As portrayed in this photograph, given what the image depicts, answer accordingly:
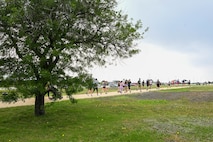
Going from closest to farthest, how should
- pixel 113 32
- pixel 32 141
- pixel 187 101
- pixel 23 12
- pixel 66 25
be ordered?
pixel 32 141 → pixel 23 12 → pixel 66 25 → pixel 113 32 → pixel 187 101

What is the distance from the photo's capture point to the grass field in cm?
1655

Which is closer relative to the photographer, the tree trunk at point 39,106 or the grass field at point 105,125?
the grass field at point 105,125

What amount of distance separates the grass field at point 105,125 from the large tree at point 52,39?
6.03ft

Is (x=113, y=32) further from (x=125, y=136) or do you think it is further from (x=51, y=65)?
(x=125, y=136)

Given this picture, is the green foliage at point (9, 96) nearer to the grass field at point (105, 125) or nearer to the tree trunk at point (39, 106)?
the grass field at point (105, 125)

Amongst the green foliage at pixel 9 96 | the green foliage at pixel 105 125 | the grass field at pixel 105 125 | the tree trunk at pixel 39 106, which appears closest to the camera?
the grass field at pixel 105 125

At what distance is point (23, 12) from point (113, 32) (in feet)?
19.4

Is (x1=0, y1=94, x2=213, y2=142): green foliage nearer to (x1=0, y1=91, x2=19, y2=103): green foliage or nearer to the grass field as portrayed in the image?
the grass field

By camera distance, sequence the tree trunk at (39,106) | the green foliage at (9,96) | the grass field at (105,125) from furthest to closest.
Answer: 1. the tree trunk at (39,106)
2. the green foliage at (9,96)
3. the grass field at (105,125)

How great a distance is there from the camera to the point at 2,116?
947 inches

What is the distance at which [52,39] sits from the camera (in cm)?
2108

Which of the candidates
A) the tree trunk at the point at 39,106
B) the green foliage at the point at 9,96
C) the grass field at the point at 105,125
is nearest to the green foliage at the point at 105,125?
the grass field at the point at 105,125

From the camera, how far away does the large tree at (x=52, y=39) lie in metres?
19.9

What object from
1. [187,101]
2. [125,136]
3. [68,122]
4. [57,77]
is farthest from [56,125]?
[187,101]
